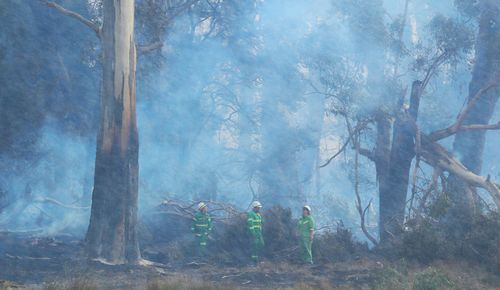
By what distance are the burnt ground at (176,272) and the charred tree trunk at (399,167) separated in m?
4.47

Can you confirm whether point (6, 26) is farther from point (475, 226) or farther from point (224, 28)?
point (475, 226)

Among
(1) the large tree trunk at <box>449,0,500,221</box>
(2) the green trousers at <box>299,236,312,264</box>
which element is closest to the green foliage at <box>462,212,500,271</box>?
(1) the large tree trunk at <box>449,0,500,221</box>

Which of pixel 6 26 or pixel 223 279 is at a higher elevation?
pixel 6 26

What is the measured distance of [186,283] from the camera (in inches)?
400

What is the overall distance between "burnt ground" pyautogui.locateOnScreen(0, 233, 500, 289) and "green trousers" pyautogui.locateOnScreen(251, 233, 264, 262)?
2.11 ft

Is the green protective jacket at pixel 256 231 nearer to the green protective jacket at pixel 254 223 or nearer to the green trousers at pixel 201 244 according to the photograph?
the green protective jacket at pixel 254 223

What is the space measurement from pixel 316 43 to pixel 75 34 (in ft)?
31.6

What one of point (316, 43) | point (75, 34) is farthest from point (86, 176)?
point (316, 43)

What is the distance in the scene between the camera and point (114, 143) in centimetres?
1350

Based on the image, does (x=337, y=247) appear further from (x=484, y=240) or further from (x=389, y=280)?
(x=389, y=280)

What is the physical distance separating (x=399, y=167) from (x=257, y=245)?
19.1 feet

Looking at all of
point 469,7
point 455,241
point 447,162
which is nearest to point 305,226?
point 455,241

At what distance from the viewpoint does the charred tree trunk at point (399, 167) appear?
59.6ft

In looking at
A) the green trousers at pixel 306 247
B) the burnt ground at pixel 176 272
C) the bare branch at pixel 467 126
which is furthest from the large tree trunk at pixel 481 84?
the burnt ground at pixel 176 272
